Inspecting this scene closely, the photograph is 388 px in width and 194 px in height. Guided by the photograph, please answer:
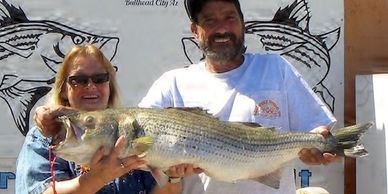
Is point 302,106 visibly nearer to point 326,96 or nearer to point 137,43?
point 326,96

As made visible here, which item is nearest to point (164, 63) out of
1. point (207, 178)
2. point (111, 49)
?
point (111, 49)

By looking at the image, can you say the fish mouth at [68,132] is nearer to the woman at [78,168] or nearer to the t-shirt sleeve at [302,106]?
the woman at [78,168]

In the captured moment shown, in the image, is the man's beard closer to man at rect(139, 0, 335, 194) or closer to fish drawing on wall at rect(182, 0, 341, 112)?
man at rect(139, 0, 335, 194)

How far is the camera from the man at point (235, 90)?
3.22 m

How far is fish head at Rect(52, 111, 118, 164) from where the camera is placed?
2686 millimetres

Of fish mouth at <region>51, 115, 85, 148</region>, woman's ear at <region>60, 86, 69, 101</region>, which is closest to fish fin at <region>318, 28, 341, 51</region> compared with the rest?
woman's ear at <region>60, 86, 69, 101</region>

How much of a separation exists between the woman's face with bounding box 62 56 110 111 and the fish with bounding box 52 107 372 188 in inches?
6.7

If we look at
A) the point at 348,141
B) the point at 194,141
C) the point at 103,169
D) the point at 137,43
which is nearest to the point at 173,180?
the point at 194,141

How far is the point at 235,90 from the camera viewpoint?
3244 mm

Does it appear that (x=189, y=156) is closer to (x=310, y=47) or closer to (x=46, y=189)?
(x=46, y=189)

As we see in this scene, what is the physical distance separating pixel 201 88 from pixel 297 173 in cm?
192

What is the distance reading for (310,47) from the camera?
16.3 feet

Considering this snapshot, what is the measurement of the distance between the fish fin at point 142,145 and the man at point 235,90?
1.63ft

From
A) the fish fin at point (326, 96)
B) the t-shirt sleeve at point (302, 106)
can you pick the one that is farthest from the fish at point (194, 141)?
the fish fin at point (326, 96)
